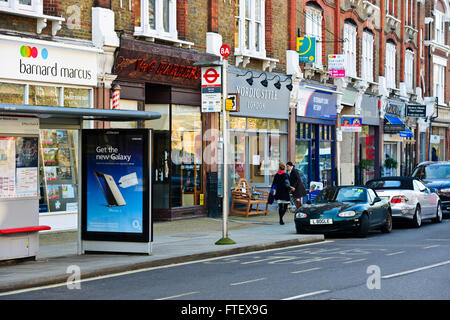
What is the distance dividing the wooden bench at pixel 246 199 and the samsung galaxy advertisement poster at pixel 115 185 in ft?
34.0

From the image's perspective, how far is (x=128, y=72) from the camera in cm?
2023

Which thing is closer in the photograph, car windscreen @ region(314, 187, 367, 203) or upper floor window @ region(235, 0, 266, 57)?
car windscreen @ region(314, 187, 367, 203)

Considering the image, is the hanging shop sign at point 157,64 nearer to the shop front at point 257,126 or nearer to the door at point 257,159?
the shop front at point 257,126

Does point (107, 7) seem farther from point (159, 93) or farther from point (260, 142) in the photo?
point (260, 142)

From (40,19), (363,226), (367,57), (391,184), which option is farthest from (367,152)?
(40,19)

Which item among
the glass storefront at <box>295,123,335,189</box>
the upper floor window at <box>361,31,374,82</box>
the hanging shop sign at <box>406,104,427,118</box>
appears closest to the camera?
the glass storefront at <box>295,123,335,189</box>

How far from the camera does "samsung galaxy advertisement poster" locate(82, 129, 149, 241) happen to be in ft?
46.0

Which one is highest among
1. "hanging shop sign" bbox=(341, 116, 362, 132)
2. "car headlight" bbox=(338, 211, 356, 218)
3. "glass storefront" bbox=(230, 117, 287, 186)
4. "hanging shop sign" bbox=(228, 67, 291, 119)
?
"hanging shop sign" bbox=(228, 67, 291, 119)

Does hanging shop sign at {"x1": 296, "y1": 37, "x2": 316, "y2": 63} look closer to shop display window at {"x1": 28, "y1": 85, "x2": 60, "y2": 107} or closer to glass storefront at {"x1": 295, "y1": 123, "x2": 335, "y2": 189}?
glass storefront at {"x1": 295, "y1": 123, "x2": 335, "y2": 189}

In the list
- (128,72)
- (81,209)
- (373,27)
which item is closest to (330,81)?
(373,27)

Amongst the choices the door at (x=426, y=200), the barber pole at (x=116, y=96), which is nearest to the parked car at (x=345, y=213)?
the door at (x=426, y=200)

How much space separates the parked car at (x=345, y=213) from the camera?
18.6m

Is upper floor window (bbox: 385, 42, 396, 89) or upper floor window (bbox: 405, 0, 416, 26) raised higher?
upper floor window (bbox: 405, 0, 416, 26)

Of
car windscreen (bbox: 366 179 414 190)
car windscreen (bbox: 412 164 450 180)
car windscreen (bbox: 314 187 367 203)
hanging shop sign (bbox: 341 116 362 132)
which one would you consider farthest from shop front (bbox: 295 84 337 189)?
car windscreen (bbox: 314 187 367 203)
